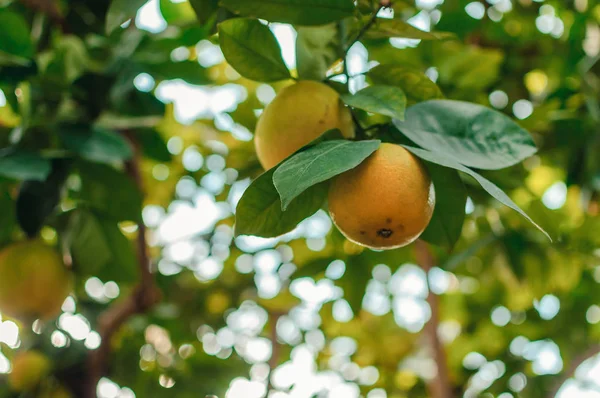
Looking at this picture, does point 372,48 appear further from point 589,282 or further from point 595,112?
point 589,282

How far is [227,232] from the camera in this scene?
11.3 feet

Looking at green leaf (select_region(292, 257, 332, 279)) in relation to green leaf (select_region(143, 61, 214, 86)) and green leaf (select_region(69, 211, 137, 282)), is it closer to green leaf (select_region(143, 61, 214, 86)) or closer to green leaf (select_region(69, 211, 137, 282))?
green leaf (select_region(69, 211, 137, 282))

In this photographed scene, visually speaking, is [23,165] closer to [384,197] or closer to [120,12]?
[120,12]

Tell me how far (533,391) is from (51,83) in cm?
220

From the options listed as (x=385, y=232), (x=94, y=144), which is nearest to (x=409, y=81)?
(x=385, y=232)

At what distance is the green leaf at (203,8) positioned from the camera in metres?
1.17

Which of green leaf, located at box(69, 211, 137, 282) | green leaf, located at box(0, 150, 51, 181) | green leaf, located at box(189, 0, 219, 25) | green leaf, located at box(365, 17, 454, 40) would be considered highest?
green leaf, located at box(365, 17, 454, 40)

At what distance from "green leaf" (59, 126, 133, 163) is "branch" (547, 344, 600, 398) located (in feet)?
6.05

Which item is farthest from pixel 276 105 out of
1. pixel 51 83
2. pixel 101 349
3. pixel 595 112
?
pixel 101 349

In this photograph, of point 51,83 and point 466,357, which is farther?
point 466,357

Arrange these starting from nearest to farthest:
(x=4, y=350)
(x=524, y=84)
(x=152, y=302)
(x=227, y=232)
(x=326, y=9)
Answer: (x=326, y=9) < (x=524, y=84) < (x=152, y=302) < (x=4, y=350) < (x=227, y=232)

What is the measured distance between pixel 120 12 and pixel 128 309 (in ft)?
5.44

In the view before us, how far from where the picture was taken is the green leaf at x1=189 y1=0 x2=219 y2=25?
117 centimetres

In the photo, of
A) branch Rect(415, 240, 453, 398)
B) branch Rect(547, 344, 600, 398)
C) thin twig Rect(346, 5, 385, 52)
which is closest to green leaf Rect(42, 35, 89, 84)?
thin twig Rect(346, 5, 385, 52)
